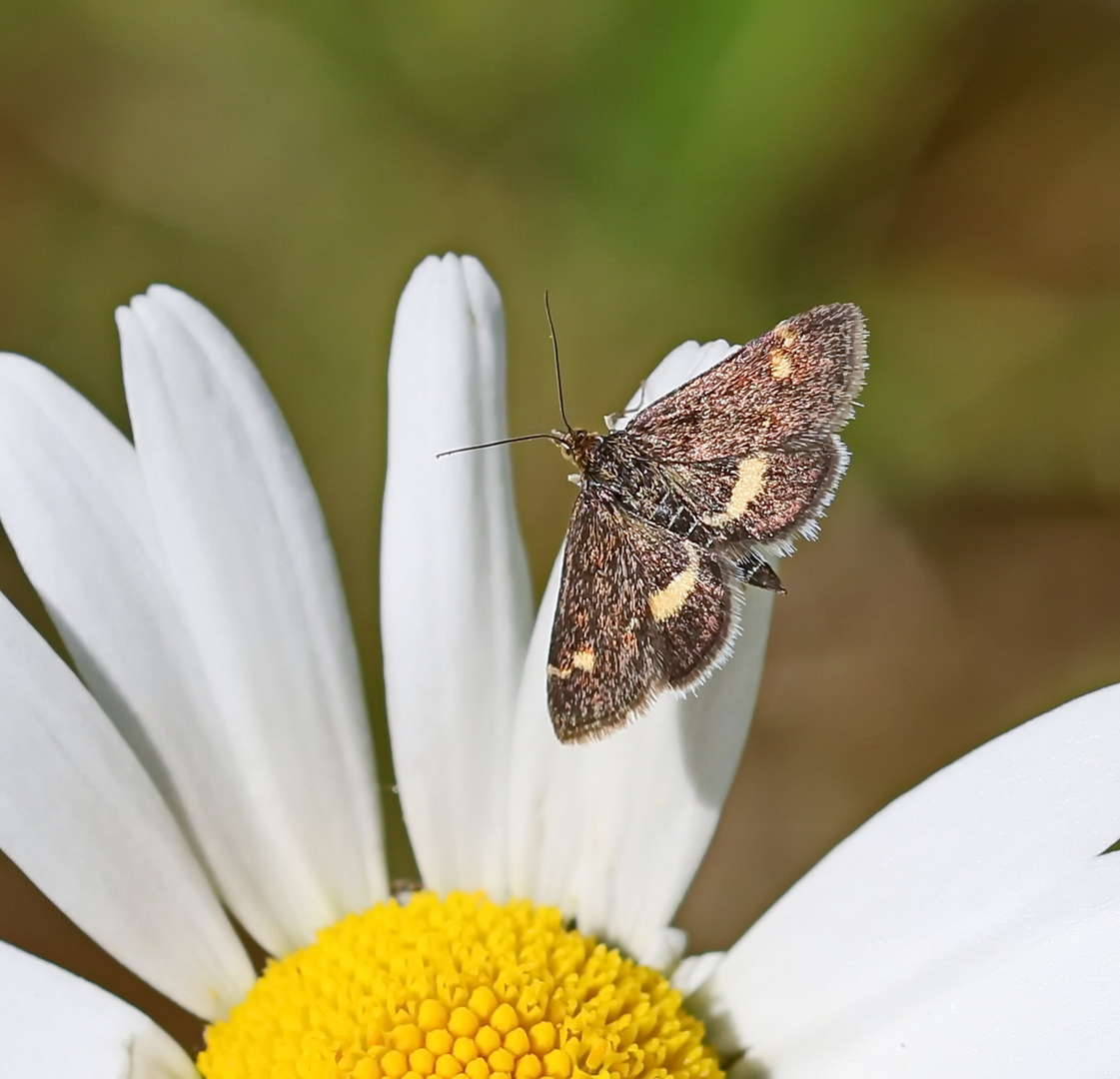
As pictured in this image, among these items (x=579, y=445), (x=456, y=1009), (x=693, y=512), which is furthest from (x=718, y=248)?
(x=456, y=1009)

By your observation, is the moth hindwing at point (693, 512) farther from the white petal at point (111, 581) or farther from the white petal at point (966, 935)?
the white petal at point (111, 581)

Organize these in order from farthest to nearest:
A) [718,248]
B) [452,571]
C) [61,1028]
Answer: [718,248] → [452,571] → [61,1028]

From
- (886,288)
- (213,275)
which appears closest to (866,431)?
(886,288)

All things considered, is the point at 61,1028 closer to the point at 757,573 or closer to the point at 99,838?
the point at 99,838

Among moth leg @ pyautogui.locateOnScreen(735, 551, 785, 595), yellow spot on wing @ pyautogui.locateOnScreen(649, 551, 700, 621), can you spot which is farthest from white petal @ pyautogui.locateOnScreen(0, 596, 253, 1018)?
moth leg @ pyautogui.locateOnScreen(735, 551, 785, 595)

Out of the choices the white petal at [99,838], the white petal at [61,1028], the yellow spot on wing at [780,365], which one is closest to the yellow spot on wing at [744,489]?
the yellow spot on wing at [780,365]

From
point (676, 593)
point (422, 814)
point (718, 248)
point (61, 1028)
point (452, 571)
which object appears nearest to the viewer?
point (61, 1028)

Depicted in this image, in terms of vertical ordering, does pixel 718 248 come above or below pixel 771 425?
above
